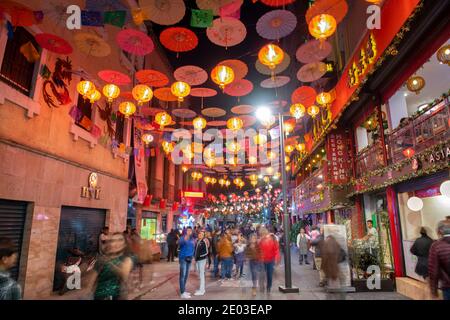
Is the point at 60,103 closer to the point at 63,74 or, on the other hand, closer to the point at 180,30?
the point at 63,74

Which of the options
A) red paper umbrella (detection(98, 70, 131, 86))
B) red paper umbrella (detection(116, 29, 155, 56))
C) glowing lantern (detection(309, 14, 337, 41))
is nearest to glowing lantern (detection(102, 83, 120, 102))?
red paper umbrella (detection(98, 70, 131, 86))

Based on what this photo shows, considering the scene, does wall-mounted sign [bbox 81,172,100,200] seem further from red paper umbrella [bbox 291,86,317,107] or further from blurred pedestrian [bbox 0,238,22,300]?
red paper umbrella [bbox 291,86,317,107]

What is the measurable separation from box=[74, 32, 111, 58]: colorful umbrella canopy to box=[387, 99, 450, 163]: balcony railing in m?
9.52

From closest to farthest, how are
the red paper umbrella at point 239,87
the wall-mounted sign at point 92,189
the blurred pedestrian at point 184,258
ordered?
the blurred pedestrian at point 184,258
the red paper umbrella at point 239,87
the wall-mounted sign at point 92,189

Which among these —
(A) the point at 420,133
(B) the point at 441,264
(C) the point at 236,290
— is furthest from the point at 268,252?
(A) the point at 420,133

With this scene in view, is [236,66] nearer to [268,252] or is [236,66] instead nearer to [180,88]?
[180,88]

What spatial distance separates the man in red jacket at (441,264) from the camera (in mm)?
4828

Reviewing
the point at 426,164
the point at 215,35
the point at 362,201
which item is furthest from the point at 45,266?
the point at 362,201

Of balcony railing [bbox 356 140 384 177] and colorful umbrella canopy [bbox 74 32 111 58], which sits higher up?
colorful umbrella canopy [bbox 74 32 111 58]

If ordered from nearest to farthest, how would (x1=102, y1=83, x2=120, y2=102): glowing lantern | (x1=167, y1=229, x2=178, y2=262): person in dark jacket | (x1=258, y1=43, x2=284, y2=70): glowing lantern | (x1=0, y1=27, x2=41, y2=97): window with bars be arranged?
(x1=258, y1=43, x2=284, y2=70): glowing lantern, (x1=0, y1=27, x2=41, y2=97): window with bars, (x1=102, y1=83, x2=120, y2=102): glowing lantern, (x1=167, y1=229, x2=178, y2=262): person in dark jacket

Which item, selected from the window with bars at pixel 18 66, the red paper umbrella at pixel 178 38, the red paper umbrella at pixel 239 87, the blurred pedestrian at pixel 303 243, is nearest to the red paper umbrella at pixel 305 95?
the red paper umbrella at pixel 239 87

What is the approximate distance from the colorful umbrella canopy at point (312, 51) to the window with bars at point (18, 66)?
8.54 meters

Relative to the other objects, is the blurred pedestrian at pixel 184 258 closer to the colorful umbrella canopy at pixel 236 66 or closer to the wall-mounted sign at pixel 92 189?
the wall-mounted sign at pixel 92 189

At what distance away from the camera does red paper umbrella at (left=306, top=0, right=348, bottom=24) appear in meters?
7.33
